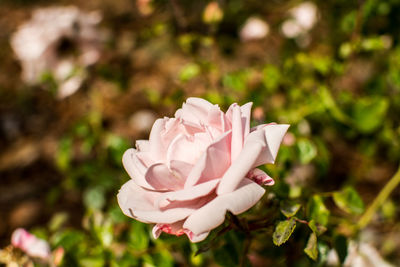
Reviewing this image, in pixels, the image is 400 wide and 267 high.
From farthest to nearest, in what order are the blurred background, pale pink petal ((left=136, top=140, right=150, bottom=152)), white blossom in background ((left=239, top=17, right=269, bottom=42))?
white blossom in background ((left=239, top=17, right=269, bottom=42)), the blurred background, pale pink petal ((left=136, top=140, right=150, bottom=152))

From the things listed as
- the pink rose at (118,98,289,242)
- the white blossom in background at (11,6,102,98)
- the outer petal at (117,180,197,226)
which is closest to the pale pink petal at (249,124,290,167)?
the pink rose at (118,98,289,242)

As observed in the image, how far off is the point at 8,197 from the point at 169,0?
1.38 metres

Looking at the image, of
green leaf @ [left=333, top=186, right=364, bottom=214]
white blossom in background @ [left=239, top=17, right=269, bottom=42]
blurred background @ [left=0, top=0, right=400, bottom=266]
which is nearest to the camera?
green leaf @ [left=333, top=186, right=364, bottom=214]

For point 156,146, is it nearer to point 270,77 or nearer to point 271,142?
point 271,142

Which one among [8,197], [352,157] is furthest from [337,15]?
[8,197]

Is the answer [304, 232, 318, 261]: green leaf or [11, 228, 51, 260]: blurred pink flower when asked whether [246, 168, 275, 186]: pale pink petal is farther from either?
[11, 228, 51, 260]: blurred pink flower

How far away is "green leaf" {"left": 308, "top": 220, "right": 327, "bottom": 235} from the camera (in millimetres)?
530

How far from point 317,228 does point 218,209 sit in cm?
21

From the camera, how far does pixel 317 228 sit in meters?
0.57

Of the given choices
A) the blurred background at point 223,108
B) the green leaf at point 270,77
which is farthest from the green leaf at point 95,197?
the green leaf at point 270,77

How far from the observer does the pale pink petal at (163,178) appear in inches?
18.6

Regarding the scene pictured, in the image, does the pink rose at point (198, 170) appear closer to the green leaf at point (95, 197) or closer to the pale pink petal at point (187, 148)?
the pale pink petal at point (187, 148)

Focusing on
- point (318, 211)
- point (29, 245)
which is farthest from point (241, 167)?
point (29, 245)

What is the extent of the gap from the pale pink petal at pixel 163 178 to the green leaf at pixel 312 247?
7.3 inches
